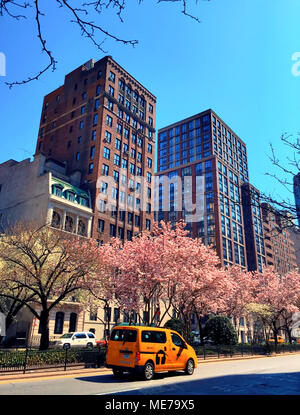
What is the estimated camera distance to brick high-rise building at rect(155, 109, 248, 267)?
92000 millimetres

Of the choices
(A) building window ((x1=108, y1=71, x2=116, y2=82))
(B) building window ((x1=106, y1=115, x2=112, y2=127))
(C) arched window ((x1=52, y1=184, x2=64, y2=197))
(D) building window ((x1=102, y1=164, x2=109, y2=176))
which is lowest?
(C) arched window ((x1=52, y1=184, x2=64, y2=197))

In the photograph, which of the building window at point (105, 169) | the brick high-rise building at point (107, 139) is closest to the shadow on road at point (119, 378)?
the brick high-rise building at point (107, 139)

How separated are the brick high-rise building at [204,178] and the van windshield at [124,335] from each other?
248 feet

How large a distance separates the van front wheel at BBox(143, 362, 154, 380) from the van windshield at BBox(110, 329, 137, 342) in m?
1.11

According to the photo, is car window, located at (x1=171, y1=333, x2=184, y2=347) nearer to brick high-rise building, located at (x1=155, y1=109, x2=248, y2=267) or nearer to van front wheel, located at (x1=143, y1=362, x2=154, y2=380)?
van front wheel, located at (x1=143, y1=362, x2=154, y2=380)

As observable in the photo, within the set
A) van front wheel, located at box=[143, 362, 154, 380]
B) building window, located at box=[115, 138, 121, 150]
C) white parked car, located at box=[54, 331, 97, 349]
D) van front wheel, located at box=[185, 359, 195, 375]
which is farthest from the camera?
building window, located at box=[115, 138, 121, 150]

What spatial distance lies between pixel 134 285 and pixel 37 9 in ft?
77.1

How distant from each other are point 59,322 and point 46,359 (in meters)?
26.2

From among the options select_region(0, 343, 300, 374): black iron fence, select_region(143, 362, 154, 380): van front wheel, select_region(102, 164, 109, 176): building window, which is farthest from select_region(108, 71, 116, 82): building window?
select_region(143, 362, 154, 380): van front wheel

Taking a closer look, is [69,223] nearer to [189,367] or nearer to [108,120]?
[108,120]

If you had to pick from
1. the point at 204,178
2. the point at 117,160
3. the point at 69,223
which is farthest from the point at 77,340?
the point at 204,178

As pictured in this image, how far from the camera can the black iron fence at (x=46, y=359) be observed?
14289 millimetres

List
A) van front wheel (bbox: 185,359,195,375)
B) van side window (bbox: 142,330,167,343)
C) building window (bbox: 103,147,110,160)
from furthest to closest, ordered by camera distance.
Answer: building window (bbox: 103,147,110,160) < van front wheel (bbox: 185,359,195,375) < van side window (bbox: 142,330,167,343)

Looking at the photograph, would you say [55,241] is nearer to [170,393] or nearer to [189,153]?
[170,393]
